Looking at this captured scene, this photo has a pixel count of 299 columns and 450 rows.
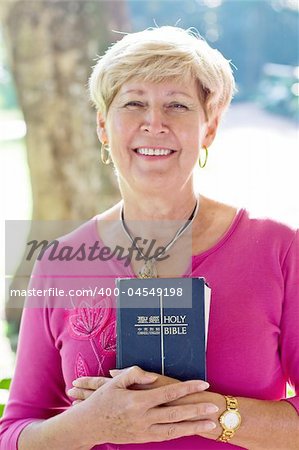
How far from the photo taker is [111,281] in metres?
1.72

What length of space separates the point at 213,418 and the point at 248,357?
0.58ft

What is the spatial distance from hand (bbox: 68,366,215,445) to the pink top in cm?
11

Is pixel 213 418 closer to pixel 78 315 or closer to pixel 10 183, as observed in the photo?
pixel 78 315

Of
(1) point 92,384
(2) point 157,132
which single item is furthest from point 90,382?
(2) point 157,132

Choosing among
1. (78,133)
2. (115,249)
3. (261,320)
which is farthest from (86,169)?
(261,320)

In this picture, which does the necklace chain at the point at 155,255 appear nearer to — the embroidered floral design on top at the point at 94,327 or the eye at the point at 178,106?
the embroidered floral design on top at the point at 94,327

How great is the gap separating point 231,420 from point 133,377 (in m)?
0.22

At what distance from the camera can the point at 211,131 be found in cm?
176

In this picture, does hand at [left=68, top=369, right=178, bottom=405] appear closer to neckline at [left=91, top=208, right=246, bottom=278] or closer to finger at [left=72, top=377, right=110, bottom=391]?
finger at [left=72, top=377, right=110, bottom=391]

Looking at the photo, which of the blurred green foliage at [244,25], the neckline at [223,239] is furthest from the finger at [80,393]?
the blurred green foliage at [244,25]

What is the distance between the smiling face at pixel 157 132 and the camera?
5.36 feet

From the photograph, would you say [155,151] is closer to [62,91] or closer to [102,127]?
[102,127]

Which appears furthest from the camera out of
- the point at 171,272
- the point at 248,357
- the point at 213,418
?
the point at 171,272

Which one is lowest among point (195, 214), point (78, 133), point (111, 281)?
point (111, 281)
